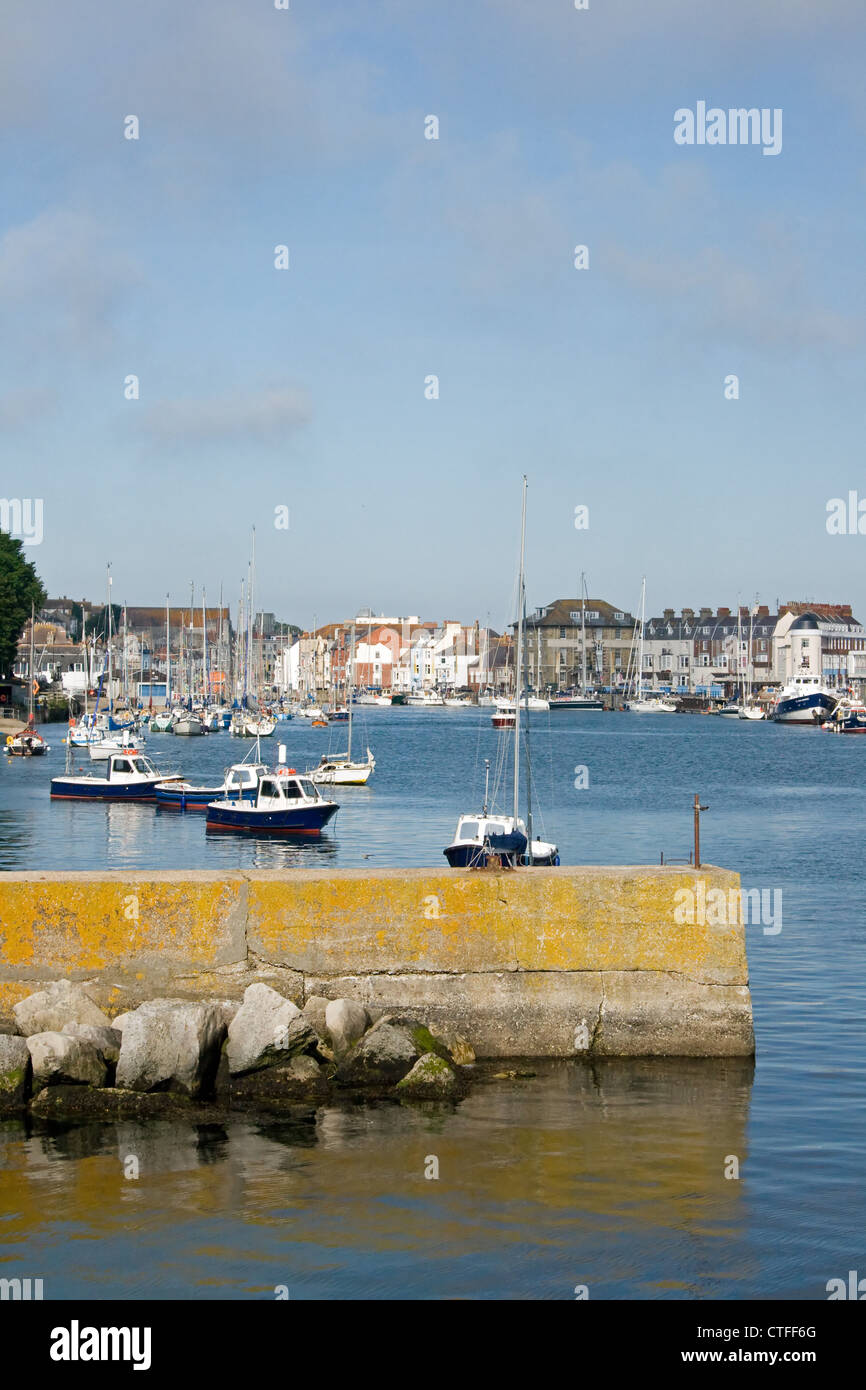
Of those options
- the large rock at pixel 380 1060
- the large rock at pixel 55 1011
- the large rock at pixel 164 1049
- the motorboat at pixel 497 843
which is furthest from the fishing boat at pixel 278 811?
the large rock at pixel 164 1049

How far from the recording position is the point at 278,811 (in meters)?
48.0

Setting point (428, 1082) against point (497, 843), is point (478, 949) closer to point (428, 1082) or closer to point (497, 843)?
point (428, 1082)

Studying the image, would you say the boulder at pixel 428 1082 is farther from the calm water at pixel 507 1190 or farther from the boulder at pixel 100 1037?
the boulder at pixel 100 1037

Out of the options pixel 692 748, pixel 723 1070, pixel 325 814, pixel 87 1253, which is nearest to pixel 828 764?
pixel 692 748

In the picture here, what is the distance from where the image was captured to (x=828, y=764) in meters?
94.6

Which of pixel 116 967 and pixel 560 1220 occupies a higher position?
pixel 116 967

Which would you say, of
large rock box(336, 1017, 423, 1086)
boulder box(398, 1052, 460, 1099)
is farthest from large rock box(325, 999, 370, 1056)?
boulder box(398, 1052, 460, 1099)

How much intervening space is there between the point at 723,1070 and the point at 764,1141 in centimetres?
126

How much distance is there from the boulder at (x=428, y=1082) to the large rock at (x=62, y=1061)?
9.65 ft

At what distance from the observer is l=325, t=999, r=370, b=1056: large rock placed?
1475cm

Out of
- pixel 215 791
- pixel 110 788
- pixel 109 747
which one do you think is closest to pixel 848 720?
pixel 109 747

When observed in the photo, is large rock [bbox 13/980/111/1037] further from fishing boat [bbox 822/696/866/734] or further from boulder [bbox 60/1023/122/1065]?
fishing boat [bbox 822/696/866/734]

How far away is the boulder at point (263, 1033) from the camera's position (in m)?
14.4
